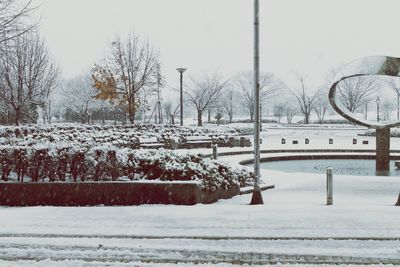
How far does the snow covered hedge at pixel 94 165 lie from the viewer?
12469 mm

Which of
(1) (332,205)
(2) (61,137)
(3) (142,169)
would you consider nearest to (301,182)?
(1) (332,205)

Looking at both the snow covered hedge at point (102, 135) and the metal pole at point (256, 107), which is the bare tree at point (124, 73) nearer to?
the snow covered hedge at point (102, 135)

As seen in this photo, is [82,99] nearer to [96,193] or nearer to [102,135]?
[102,135]

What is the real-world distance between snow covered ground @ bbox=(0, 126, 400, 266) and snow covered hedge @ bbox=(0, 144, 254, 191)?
42.2 inches

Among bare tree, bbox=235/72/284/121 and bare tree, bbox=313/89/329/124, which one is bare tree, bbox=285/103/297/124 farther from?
bare tree, bbox=235/72/284/121

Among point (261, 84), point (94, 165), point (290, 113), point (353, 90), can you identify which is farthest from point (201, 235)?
point (290, 113)

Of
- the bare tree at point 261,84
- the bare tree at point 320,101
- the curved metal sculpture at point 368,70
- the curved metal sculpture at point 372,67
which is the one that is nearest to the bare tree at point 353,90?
the bare tree at point 320,101

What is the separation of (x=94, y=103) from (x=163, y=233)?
248ft

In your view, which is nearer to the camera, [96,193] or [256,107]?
[96,193]

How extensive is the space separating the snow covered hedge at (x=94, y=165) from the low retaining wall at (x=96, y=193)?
22.1 inches

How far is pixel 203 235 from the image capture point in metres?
8.66

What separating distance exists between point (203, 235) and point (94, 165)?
186 inches

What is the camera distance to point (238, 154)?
29.7 meters

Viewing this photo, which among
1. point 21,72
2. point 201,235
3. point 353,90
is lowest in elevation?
point 201,235
